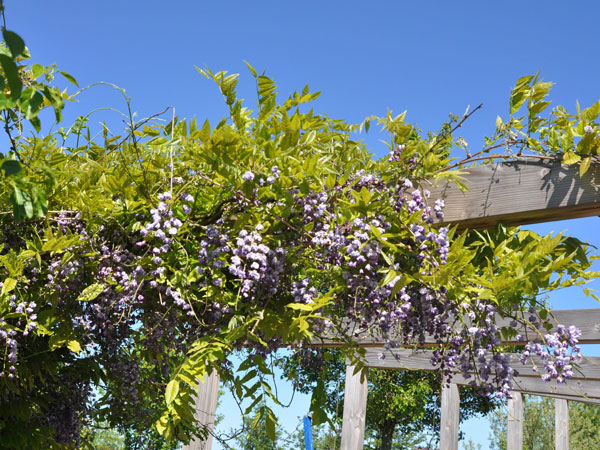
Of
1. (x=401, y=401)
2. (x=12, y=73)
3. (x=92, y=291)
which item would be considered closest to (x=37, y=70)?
(x=12, y=73)

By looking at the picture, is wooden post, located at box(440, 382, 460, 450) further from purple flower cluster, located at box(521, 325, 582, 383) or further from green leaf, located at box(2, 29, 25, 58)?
green leaf, located at box(2, 29, 25, 58)

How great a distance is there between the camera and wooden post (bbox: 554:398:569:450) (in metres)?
8.32

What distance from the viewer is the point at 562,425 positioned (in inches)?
333

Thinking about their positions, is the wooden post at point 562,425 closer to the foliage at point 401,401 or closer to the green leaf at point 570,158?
the foliage at point 401,401

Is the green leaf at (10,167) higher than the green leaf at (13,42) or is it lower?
lower

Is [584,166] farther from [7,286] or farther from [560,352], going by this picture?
[7,286]

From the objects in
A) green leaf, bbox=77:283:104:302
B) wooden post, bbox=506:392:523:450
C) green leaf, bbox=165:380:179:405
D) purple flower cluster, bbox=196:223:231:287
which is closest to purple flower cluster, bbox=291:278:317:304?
purple flower cluster, bbox=196:223:231:287

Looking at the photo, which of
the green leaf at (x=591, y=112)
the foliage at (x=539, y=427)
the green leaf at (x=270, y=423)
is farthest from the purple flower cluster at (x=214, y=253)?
the foliage at (x=539, y=427)

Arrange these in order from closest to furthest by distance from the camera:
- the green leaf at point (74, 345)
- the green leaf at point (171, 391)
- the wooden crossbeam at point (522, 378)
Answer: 1. the green leaf at point (171, 391)
2. the green leaf at point (74, 345)
3. the wooden crossbeam at point (522, 378)

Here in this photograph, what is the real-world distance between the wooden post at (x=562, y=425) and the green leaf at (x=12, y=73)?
8.98 metres

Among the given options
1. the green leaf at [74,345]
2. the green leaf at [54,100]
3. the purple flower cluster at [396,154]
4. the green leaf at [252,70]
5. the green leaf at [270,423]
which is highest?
the green leaf at [252,70]

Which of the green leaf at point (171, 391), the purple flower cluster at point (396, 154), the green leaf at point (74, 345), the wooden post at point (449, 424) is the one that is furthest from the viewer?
the wooden post at point (449, 424)

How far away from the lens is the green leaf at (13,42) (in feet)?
3.57

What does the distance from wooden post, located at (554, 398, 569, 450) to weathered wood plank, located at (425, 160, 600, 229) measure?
7.51 metres
